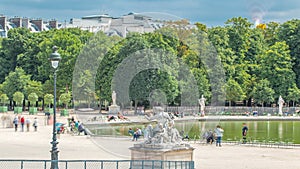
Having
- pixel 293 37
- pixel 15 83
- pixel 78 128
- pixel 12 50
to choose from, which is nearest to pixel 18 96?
pixel 15 83

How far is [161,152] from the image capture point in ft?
71.4

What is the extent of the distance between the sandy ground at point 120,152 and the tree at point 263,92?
44.2m

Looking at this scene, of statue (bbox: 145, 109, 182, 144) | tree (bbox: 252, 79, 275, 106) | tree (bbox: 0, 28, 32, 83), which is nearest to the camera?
statue (bbox: 145, 109, 182, 144)

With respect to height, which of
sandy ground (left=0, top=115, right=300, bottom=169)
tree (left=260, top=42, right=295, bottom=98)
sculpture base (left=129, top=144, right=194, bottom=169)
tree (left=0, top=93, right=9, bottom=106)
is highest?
tree (left=260, top=42, right=295, bottom=98)

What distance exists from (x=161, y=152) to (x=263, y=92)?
195 ft

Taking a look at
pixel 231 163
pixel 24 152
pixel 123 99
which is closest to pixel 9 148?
pixel 24 152

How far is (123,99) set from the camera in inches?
2474

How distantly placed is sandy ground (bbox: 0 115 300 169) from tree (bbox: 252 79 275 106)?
44156 mm

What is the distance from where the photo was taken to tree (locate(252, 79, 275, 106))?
7950 cm

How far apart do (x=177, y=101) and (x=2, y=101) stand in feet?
72.6

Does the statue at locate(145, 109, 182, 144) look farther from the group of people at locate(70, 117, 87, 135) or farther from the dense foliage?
the dense foliage

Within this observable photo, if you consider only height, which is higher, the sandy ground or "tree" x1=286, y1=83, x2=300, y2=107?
"tree" x1=286, y1=83, x2=300, y2=107

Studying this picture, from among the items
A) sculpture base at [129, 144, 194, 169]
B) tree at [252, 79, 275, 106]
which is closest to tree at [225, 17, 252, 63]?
tree at [252, 79, 275, 106]

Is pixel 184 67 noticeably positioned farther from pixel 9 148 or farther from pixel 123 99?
pixel 9 148
